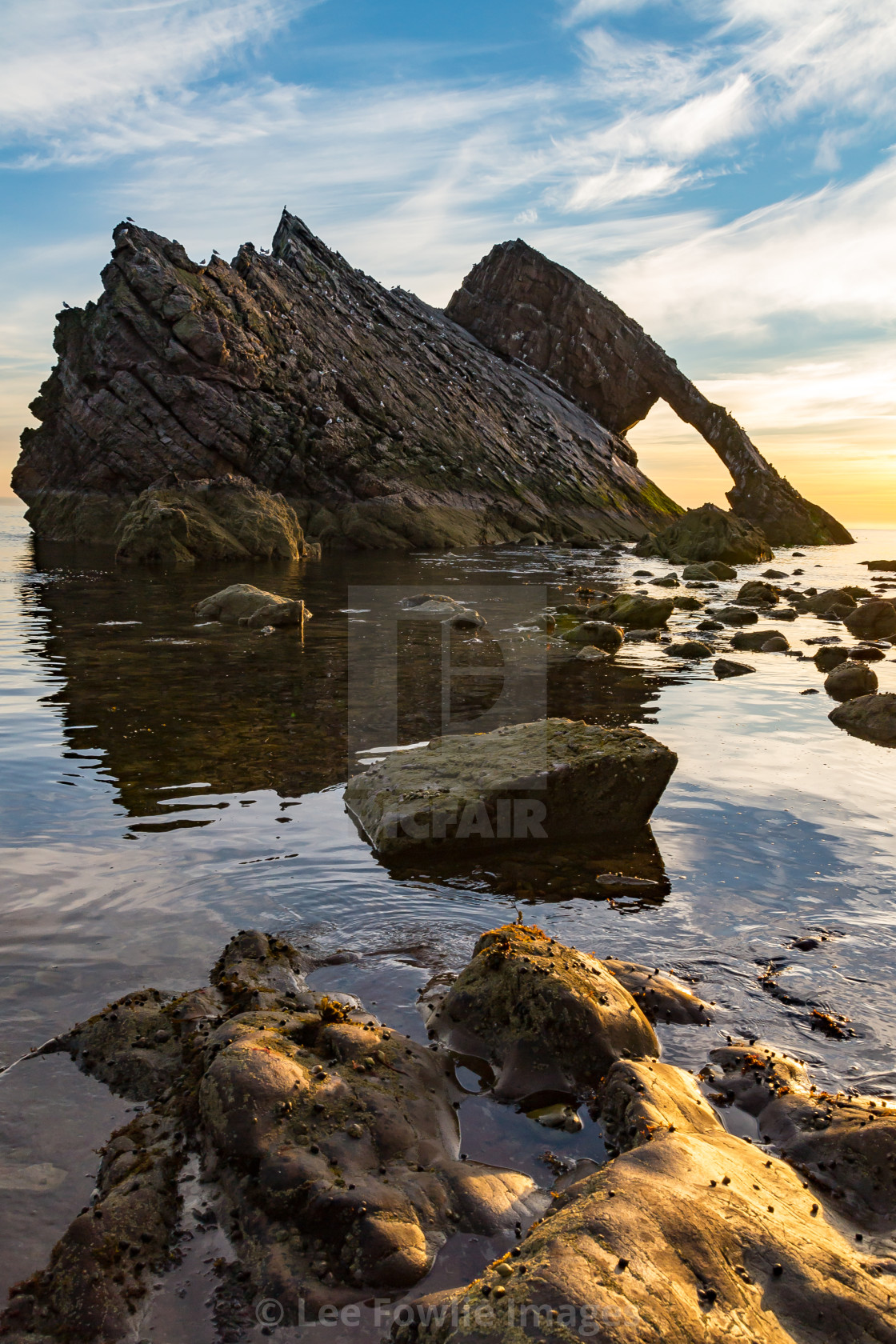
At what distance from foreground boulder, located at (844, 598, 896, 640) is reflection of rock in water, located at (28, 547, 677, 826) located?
11.4m

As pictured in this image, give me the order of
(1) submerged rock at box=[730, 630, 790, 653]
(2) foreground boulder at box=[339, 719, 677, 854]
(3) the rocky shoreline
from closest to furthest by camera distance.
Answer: (3) the rocky shoreline → (2) foreground boulder at box=[339, 719, 677, 854] → (1) submerged rock at box=[730, 630, 790, 653]

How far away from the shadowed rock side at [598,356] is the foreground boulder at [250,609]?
383 feet

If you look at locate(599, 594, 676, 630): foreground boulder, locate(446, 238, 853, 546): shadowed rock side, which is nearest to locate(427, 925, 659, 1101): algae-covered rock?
locate(599, 594, 676, 630): foreground boulder

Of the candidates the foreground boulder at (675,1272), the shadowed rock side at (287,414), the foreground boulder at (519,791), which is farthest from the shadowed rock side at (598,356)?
the foreground boulder at (675,1272)

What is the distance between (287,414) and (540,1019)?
71426 millimetres

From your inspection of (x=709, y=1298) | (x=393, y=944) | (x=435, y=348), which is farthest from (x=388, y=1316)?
(x=435, y=348)

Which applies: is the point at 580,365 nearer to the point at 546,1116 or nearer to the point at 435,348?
the point at 435,348

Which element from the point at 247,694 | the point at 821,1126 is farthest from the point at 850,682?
the point at 821,1126

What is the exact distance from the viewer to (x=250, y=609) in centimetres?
2358

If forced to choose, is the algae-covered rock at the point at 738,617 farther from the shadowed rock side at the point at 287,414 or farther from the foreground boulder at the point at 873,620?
the shadowed rock side at the point at 287,414

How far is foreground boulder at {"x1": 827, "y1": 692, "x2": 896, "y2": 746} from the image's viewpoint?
1295cm

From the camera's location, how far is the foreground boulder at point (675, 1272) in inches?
105

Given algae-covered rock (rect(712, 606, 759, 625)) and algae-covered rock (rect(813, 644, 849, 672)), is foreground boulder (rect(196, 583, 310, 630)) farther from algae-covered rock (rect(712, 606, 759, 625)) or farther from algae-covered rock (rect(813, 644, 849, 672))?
algae-covered rock (rect(712, 606, 759, 625))

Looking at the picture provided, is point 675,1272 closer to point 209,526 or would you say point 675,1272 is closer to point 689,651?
point 689,651
